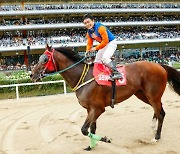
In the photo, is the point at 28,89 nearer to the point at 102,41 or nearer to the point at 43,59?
the point at 43,59

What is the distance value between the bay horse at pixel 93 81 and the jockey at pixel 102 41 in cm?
25

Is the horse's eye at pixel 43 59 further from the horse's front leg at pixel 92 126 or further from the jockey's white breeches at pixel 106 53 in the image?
the horse's front leg at pixel 92 126

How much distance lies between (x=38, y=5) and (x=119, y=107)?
26.5 metres

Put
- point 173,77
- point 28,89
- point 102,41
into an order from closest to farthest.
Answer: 1. point 102,41
2. point 173,77
3. point 28,89

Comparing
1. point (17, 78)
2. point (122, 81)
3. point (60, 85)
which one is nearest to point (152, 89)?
point (122, 81)

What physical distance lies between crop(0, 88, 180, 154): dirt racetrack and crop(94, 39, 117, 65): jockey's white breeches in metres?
1.50

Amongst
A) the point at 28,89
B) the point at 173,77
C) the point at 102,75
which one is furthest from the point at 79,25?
the point at 102,75

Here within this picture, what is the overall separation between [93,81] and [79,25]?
29.4 meters

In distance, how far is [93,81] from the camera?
5.29 metres

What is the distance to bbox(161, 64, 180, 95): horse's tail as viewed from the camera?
20.2ft

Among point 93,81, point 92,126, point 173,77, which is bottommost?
point 92,126

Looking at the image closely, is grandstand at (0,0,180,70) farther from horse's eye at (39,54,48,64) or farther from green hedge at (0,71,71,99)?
horse's eye at (39,54,48,64)

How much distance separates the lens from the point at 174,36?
38.0 meters

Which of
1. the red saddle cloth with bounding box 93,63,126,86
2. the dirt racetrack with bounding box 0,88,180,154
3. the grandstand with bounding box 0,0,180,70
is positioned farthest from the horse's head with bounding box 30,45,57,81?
the grandstand with bounding box 0,0,180,70
